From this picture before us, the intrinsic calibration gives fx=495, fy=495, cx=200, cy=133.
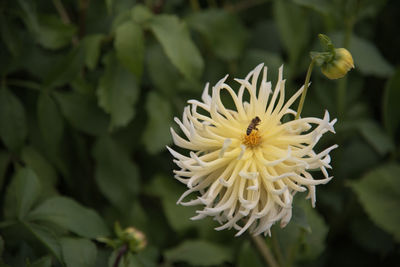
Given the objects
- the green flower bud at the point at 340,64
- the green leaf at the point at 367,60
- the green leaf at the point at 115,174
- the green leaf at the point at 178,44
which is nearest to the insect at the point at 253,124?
the green flower bud at the point at 340,64

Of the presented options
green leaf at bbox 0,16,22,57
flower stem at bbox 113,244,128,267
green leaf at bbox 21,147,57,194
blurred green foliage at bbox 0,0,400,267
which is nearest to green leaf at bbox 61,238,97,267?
blurred green foliage at bbox 0,0,400,267

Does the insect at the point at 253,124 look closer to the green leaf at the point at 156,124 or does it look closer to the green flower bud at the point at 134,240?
the green flower bud at the point at 134,240

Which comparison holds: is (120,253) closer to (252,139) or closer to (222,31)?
(252,139)

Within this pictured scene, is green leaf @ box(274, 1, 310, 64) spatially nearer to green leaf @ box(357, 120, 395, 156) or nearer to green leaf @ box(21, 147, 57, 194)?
green leaf @ box(357, 120, 395, 156)

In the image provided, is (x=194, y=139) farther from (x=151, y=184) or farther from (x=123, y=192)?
(x=151, y=184)

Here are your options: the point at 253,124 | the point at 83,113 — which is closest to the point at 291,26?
the point at 83,113

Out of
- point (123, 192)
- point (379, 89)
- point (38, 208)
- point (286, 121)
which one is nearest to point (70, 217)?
point (38, 208)

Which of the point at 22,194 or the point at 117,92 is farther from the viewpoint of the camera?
the point at 117,92
